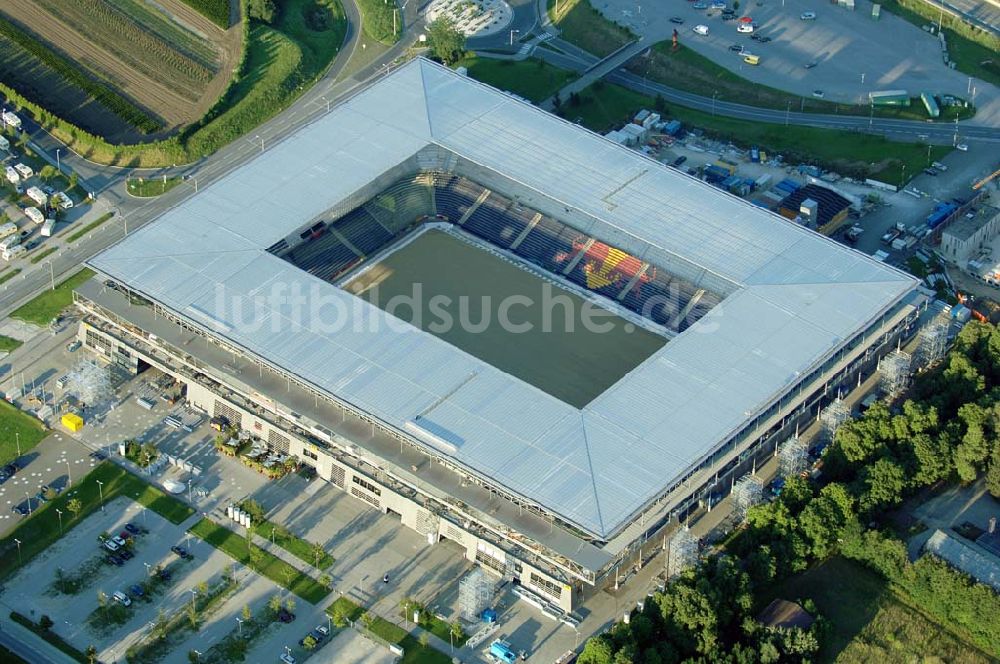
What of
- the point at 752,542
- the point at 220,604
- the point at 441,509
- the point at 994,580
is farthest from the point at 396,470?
the point at 994,580

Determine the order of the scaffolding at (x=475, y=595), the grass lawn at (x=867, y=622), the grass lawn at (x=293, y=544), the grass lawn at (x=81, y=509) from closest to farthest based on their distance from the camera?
the grass lawn at (x=867, y=622)
the scaffolding at (x=475, y=595)
the grass lawn at (x=293, y=544)
the grass lawn at (x=81, y=509)

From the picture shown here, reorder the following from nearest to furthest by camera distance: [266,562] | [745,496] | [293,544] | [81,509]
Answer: [266,562]
[293,544]
[745,496]
[81,509]

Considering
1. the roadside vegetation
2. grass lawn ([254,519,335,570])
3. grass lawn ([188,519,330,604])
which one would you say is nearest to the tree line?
grass lawn ([188,519,330,604])

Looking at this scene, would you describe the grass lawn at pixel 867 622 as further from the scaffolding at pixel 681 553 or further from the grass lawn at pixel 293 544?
the grass lawn at pixel 293 544

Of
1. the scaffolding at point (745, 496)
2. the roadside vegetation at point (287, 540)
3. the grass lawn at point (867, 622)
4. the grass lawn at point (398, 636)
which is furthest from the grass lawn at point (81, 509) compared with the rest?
the grass lawn at point (867, 622)

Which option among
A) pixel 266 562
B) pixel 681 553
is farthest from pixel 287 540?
pixel 681 553

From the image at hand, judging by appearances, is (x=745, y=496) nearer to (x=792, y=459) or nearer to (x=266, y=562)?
(x=792, y=459)
